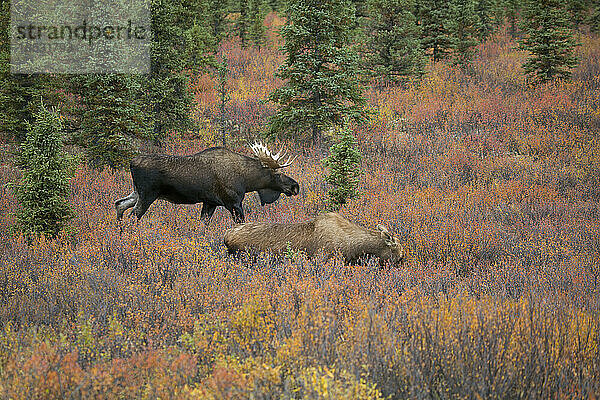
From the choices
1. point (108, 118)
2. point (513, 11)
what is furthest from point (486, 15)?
point (108, 118)

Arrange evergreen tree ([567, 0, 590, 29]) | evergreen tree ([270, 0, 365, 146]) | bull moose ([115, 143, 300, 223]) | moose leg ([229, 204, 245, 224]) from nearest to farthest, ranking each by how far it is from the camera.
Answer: bull moose ([115, 143, 300, 223]) < moose leg ([229, 204, 245, 224]) < evergreen tree ([270, 0, 365, 146]) < evergreen tree ([567, 0, 590, 29])

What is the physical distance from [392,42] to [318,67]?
6449mm

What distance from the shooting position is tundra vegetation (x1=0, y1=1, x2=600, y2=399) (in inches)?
113

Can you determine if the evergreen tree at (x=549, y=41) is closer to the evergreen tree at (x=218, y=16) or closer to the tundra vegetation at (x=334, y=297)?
the tundra vegetation at (x=334, y=297)

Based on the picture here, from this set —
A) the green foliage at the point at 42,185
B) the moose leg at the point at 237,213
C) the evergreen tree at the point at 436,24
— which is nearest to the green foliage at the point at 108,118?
the green foliage at the point at 42,185

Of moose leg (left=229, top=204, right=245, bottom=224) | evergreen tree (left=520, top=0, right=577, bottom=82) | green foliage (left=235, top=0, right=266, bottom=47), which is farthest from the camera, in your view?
green foliage (left=235, top=0, right=266, bottom=47)

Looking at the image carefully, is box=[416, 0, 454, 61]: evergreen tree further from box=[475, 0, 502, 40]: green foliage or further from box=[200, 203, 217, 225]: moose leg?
Answer: box=[200, 203, 217, 225]: moose leg

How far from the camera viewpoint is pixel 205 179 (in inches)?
336

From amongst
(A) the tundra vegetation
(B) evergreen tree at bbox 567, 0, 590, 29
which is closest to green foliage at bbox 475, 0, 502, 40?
(B) evergreen tree at bbox 567, 0, 590, 29

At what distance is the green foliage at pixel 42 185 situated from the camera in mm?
7059

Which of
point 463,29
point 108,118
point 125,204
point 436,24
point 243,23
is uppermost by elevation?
point 243,23

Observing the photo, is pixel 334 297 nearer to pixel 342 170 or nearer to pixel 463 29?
pixel 342 170

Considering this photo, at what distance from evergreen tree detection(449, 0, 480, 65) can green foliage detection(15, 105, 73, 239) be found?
60.1 feet

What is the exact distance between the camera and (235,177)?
873 centimetres
